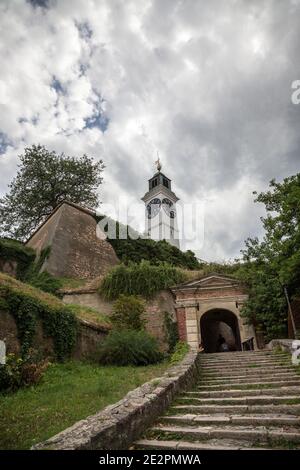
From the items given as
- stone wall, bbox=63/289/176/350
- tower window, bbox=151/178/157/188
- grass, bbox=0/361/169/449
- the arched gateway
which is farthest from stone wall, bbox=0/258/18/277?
tower window, bbox=151/178/157/188

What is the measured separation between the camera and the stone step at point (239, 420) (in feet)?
13.9

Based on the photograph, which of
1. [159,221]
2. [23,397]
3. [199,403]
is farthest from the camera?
[159,221]

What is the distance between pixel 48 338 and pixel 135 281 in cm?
761

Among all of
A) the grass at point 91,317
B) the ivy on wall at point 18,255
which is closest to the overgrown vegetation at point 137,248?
the ivy on wall at point 18,255

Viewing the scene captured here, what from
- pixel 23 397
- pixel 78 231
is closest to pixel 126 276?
pixel 78 231

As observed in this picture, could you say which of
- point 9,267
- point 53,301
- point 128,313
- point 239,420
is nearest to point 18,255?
point 9,267

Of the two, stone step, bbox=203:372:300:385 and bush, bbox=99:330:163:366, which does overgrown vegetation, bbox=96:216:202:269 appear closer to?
bush, bbox=99:330:163:366

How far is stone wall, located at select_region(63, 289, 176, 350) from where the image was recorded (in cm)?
1630

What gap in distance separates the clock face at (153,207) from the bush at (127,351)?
3499cm

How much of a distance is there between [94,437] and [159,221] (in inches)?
1639

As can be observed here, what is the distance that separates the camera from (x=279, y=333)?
1329cm

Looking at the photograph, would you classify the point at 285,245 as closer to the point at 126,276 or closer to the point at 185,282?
the point at 185,282

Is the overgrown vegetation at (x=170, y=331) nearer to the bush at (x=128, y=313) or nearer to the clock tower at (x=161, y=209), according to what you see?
the bush at (x=128, y=313)

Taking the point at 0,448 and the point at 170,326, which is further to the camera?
the point at 170,326
